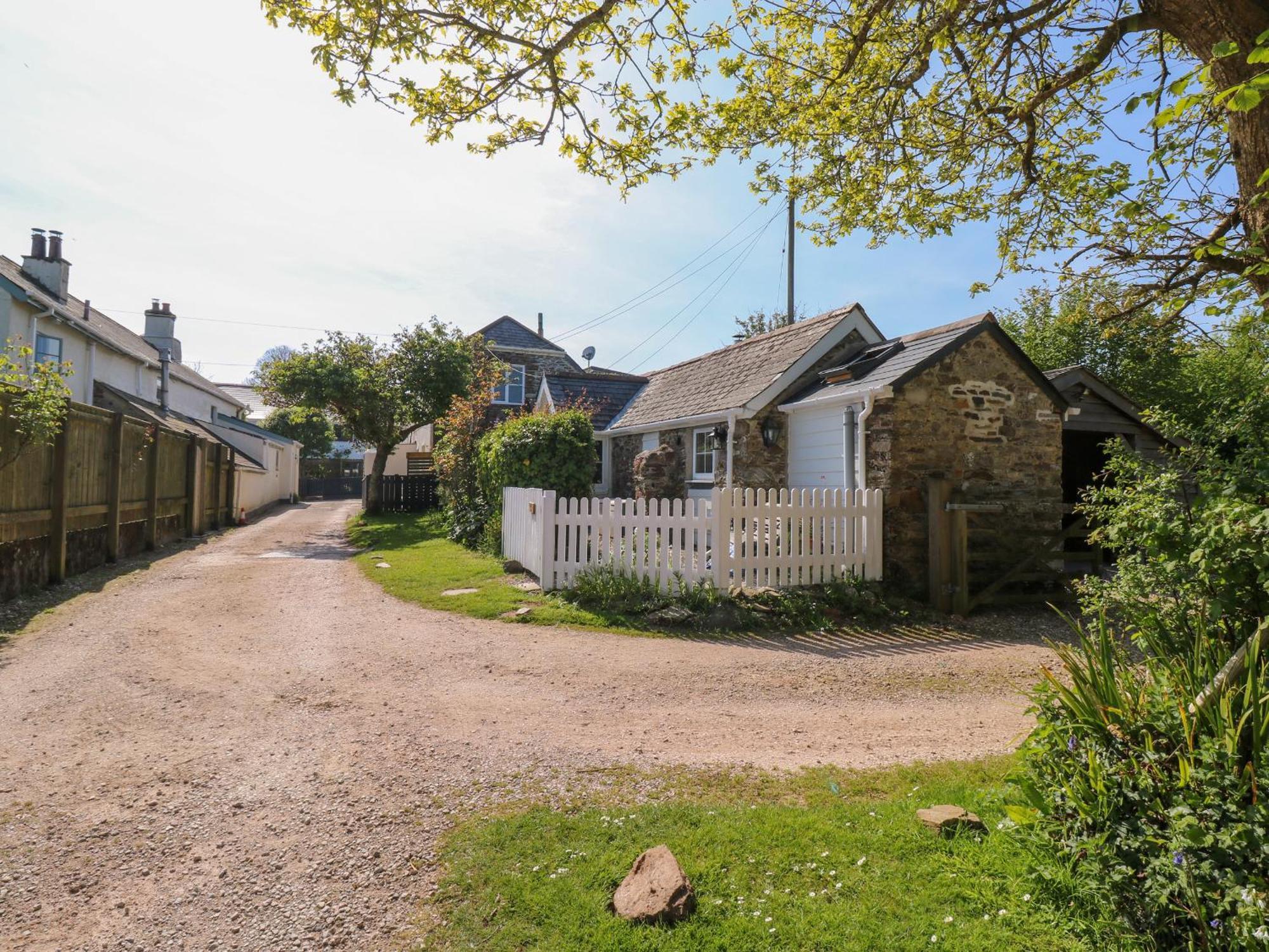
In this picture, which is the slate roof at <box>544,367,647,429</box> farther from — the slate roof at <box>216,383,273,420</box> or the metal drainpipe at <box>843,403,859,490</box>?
the slate roof at <box>216,383,273,420</box>

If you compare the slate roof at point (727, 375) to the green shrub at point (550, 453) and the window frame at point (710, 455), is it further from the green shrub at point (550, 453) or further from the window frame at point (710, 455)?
the green shrub at point (550, 453)

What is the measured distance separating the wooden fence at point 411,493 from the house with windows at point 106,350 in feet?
16.0

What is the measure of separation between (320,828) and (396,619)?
5272 mm

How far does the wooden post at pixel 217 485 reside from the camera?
1902 cm

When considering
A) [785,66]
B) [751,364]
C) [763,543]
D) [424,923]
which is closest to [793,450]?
[751,364]

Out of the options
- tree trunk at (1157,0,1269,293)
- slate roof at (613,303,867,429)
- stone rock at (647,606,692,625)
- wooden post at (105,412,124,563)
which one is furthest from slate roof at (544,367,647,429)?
tree trunk at (1157,0,1269,293)

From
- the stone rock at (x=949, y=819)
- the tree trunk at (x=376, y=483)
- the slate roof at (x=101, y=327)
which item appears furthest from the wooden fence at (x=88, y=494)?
the stone rock at (x=949, y=819)

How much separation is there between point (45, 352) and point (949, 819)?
72.6 ft

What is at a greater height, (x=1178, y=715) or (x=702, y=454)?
(x=702, y=454)

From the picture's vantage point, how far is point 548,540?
9469 millimetres

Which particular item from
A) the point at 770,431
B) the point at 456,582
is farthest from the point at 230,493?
the point at 770,431

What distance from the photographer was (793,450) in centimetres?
1341

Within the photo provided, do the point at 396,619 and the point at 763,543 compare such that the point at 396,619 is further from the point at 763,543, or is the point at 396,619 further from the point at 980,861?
the point at 980,861

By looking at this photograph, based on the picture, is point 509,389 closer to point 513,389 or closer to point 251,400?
point 513,389
